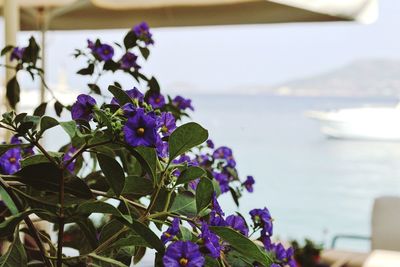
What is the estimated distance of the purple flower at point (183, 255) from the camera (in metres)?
0.44

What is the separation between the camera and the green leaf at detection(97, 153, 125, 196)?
19.1 inches

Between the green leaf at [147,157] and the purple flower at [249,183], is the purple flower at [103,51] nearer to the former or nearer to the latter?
the purple flower at [249,183]

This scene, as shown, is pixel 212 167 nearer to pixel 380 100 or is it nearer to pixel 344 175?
pixel 344 175

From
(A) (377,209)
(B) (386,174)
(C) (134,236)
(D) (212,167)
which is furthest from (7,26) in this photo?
(B) (386,174)

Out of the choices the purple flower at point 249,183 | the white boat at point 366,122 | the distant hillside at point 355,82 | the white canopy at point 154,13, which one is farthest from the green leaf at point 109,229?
the distant hillside at point 355,82

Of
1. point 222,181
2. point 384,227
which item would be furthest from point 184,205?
A: point 384,227

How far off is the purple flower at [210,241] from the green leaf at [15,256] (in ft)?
0.49

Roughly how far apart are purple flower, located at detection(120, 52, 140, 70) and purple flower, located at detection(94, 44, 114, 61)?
23 mm

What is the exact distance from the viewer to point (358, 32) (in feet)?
95.3

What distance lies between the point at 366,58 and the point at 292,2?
1074 inches

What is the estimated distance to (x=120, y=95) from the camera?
1.62ft

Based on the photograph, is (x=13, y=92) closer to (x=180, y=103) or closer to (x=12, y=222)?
(x=180, y=103)

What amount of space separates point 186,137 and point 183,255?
9 centimetres

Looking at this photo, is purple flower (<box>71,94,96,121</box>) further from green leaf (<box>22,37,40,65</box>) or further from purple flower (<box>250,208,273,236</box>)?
green leaf (<box>22,37,40,65</box>)
